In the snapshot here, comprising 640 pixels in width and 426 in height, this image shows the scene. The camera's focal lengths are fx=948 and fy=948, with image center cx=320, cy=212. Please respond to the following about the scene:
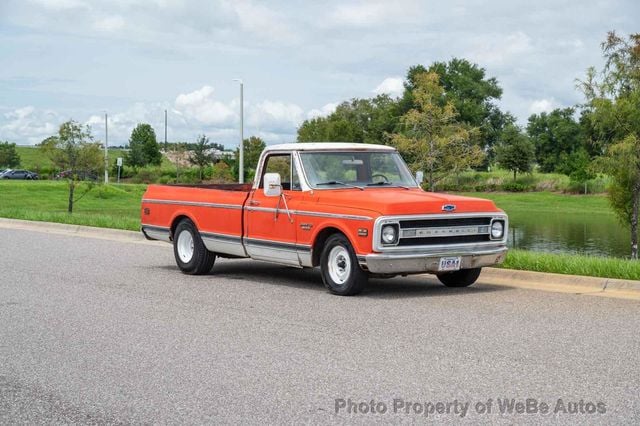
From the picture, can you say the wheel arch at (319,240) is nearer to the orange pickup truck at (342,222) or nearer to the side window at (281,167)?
the orange pickup truck at (342,222)

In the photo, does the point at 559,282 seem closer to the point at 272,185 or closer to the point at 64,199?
the point at 272,185

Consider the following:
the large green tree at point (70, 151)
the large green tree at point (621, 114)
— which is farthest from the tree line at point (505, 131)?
the large green tree at point (70, 151)

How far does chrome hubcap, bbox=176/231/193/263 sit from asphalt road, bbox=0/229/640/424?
45.1 inches

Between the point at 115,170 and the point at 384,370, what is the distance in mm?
87771

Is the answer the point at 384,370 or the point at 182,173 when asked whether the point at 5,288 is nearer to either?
the point at 384,370

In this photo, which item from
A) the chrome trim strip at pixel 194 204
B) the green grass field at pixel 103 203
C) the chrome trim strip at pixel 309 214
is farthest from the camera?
the green grass field at pixel 103 203

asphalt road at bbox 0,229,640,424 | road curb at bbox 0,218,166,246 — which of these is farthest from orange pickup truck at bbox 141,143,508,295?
road curb at bbox 0,218,166,246

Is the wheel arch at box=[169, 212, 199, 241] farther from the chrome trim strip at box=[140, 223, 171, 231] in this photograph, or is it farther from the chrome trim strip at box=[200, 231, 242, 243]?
the chrome trim strip at box=[200, 231, 242, 243]

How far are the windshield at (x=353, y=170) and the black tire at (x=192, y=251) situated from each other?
238cm

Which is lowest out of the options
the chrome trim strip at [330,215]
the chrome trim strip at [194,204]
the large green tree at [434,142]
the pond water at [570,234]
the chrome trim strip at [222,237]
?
the pond water at [570,234]

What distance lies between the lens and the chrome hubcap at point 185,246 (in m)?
14.3

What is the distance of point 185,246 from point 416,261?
4532 millimetres

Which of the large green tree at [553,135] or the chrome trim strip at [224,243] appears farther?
the large green tree at [553,135]

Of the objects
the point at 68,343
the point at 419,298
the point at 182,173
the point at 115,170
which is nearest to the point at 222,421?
the point at 68,343
